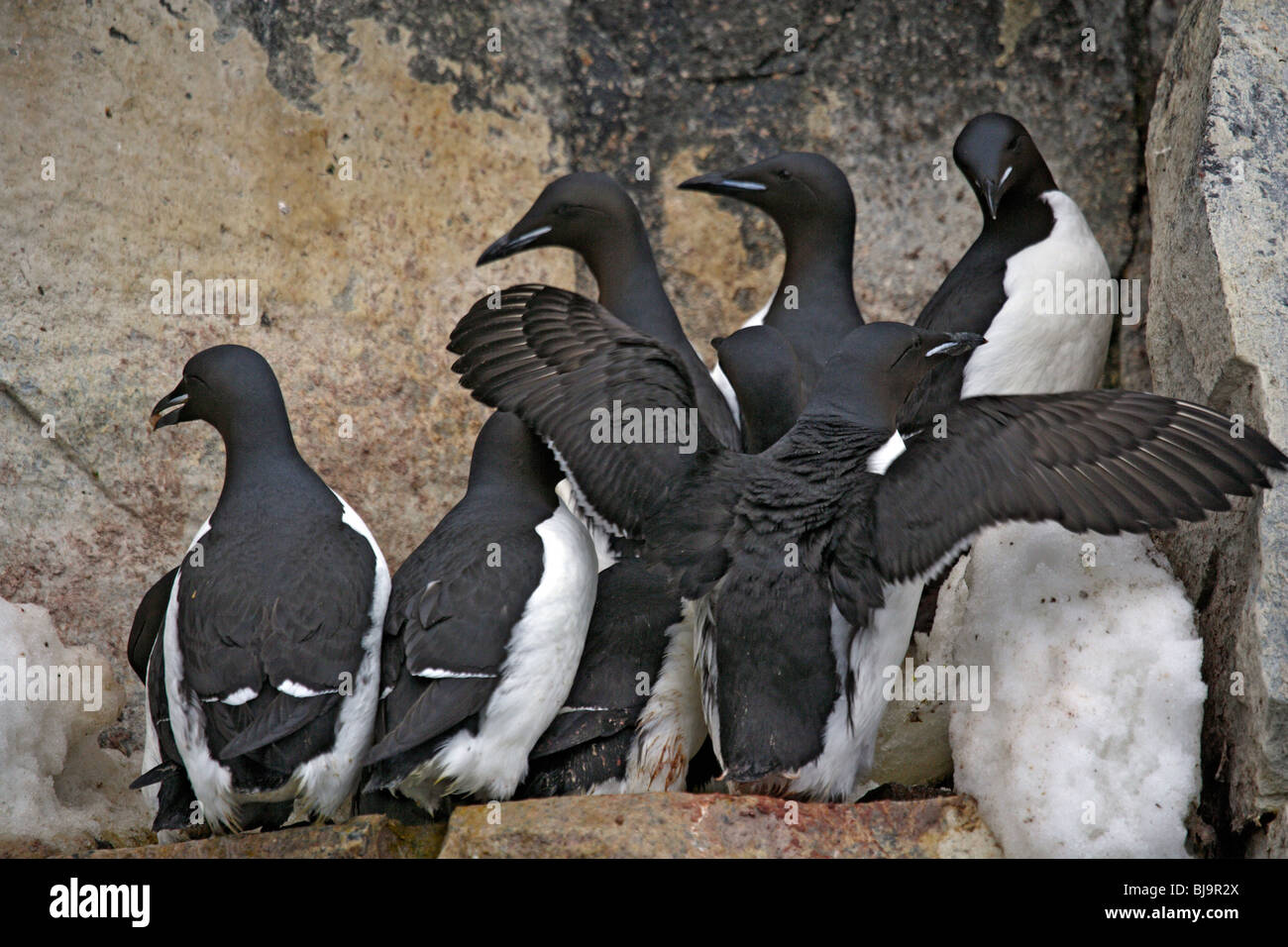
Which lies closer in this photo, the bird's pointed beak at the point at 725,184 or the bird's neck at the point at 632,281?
the bird's neck at the point at 632,281

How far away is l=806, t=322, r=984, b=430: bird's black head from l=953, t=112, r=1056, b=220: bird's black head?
0.83 m

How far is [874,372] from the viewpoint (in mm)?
4242

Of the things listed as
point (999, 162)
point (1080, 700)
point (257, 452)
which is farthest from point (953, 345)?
point (257, 452)

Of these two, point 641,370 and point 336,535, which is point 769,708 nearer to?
point 641,370

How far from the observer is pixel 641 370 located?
4.32m

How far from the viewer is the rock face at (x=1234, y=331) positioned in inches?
148

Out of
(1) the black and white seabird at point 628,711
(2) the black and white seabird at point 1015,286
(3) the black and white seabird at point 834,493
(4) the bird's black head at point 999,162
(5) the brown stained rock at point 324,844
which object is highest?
(4) the bird's black head at point 999,162

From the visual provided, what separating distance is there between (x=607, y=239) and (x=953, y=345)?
142 cm

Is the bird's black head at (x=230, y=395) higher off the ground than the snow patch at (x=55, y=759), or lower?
higher

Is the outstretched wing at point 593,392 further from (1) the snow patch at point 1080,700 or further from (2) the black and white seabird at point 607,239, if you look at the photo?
(1) the snow patch at point 1080,700

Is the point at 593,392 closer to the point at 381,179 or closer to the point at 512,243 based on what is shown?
the point at 512,243

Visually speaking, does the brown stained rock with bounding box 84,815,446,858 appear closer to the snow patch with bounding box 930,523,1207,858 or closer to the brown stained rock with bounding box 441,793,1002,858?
the brown stained rock with bounding box 441,793,1002,858

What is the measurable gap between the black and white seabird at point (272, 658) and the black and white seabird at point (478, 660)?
10 centimetres

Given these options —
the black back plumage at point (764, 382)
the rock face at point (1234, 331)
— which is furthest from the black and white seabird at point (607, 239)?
the rock face at point (1234, 331)
